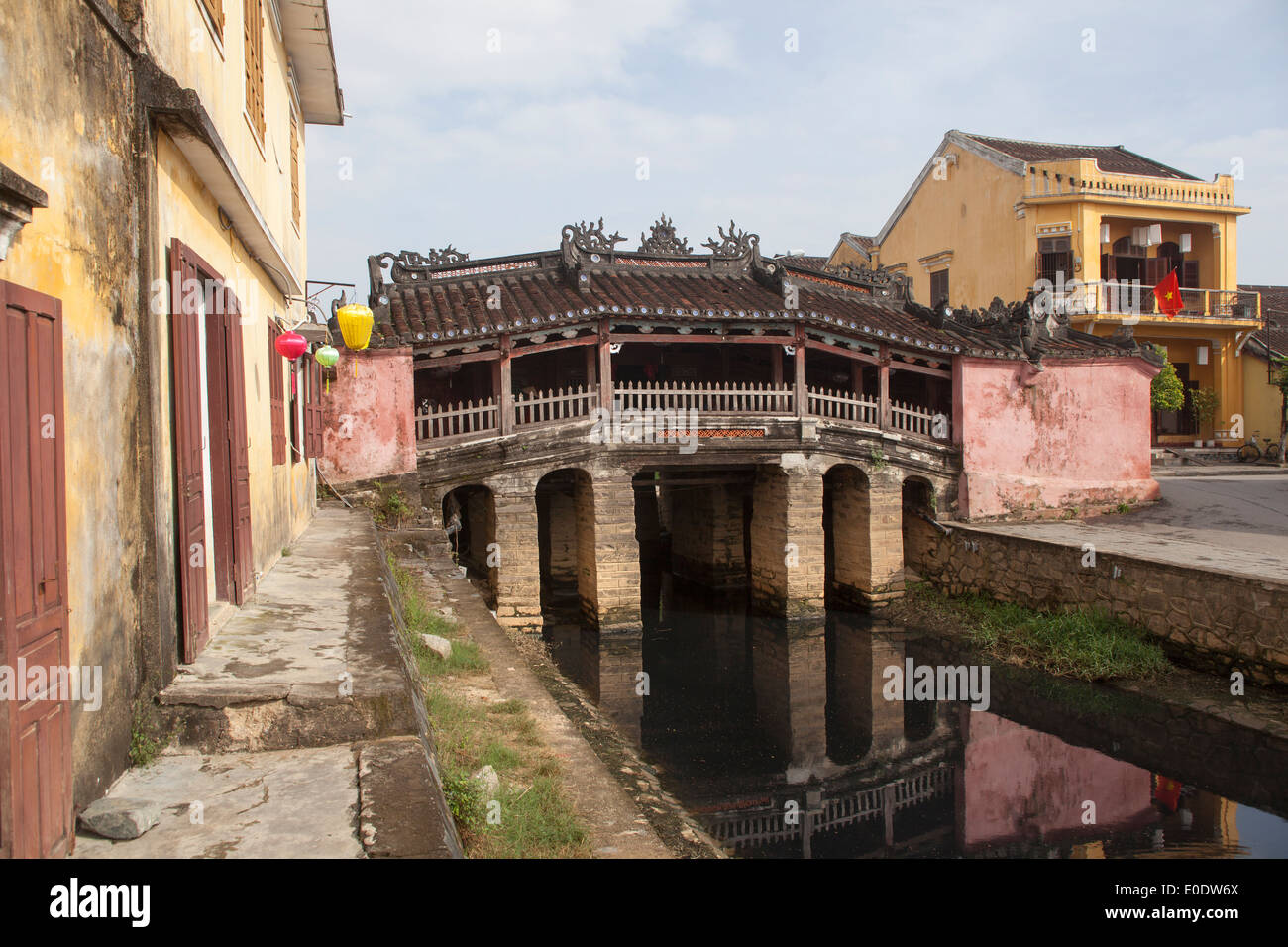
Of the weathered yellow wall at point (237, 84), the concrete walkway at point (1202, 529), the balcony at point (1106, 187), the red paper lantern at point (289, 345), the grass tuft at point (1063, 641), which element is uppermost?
the balcony at point (1106, 187)

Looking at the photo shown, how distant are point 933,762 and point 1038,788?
1.27m

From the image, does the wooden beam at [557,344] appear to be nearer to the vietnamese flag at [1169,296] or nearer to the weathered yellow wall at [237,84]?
the weathered yellow wall at [237,84]

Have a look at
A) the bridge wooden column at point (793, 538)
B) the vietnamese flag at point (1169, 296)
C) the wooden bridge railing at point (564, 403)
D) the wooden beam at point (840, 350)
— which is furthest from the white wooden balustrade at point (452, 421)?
the vietnamese flag at point (1169, 296)

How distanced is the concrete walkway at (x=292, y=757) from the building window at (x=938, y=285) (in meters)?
25.0

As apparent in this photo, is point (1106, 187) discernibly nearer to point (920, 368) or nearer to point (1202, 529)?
point (920, 368)

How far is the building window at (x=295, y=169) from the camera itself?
37.5 ft

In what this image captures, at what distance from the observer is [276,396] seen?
8891 millimetres

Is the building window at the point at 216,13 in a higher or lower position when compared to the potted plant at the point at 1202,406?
higher

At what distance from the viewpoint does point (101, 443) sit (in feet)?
12.0

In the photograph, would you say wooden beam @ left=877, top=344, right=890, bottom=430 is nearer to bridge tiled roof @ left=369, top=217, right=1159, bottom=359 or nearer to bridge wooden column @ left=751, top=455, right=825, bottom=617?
bridge tiled roof @ left=369, top=217, right=1159, bottom=359

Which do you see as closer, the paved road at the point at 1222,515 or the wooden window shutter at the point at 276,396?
the wooden window shutter at the point at 276,396

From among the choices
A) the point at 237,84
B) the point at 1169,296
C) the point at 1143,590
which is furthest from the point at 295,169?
the point at 1169,296

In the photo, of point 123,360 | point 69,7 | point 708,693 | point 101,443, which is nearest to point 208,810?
point 101,443

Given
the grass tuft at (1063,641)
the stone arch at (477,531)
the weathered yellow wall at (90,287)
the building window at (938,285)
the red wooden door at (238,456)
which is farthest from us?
the building window at (938,285)
